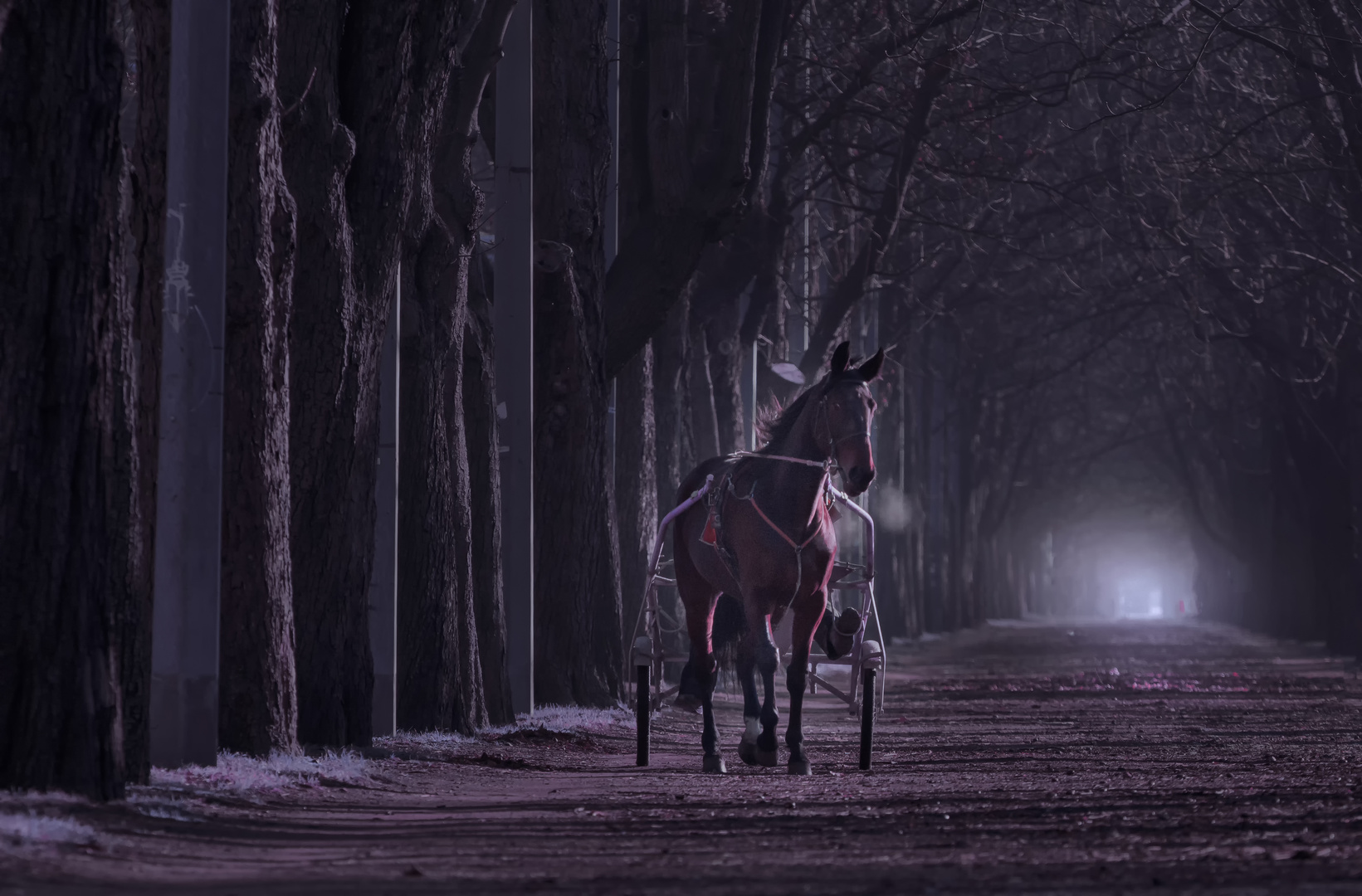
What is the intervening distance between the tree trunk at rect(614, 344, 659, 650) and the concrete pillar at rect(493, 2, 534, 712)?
429 cm

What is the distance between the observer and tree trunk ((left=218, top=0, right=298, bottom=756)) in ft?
37.0

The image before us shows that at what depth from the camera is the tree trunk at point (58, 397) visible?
8695 mm

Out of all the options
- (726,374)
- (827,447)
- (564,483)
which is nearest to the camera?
(827,447)

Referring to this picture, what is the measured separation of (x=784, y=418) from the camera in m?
13.7

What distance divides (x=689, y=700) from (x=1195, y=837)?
7400 mm

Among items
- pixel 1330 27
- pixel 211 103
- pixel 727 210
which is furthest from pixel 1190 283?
pixel 211 103

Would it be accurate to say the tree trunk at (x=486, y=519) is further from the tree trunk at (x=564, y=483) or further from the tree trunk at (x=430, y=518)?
the tree trunk at (x=564, y=483)

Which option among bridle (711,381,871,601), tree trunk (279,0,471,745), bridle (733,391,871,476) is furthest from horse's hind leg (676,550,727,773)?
tree trunk (279,0,471,745)

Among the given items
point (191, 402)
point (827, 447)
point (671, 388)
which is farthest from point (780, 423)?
point (671, 388)

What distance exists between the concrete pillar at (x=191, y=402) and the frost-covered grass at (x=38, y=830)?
92.9 inches

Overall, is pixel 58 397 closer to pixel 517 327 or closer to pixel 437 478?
pixel 437 478

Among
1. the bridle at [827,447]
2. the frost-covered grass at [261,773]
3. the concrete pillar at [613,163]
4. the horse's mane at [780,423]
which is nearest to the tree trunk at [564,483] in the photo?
the concrete pillar at [613,163]

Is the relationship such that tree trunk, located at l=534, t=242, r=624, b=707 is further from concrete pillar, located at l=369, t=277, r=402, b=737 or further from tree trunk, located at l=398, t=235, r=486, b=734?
concrete pillar, located at l=369, t=277, r=402, b=737

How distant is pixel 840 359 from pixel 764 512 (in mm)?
1100
